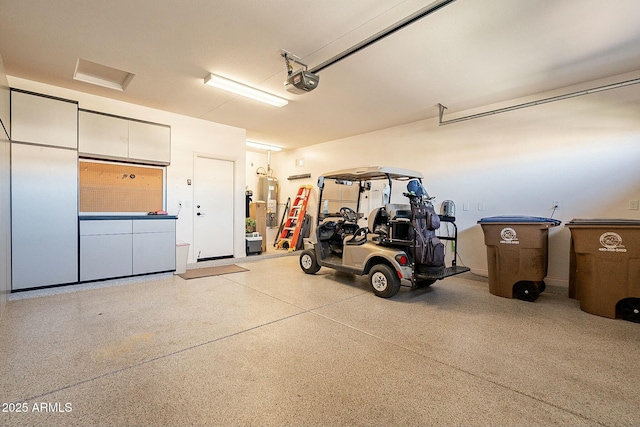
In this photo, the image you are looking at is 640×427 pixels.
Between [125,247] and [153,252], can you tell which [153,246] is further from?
[125,247]

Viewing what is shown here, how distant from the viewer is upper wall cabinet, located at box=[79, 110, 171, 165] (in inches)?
161

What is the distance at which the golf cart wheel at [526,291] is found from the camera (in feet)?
11.6

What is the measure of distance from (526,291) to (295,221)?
5.19 m

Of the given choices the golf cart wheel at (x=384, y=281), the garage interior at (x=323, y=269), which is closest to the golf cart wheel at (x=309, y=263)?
the garage interior at (x=323, y=269)

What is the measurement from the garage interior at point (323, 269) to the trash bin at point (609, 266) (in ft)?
0.68

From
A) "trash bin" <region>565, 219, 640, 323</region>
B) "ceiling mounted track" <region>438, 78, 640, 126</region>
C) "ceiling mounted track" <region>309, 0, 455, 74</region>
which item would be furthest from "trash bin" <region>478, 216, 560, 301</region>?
"ceiling mounted track" <region>309, 0, 455, 74</region>

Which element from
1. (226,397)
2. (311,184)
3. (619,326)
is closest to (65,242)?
(226,397)

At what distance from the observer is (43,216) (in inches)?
142

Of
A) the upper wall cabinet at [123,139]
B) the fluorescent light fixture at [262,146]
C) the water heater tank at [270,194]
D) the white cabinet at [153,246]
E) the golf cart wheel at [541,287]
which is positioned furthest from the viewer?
the water heater tank at [270,194]

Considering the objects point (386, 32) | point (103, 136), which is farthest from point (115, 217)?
→ point (386, 32)

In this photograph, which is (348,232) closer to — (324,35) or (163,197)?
(324,35)

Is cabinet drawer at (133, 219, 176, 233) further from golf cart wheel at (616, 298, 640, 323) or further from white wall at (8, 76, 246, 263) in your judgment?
golf cart wheel at (616, 298, 640, 323)

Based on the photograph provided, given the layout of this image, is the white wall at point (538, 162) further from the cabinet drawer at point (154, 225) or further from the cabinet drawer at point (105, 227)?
the cabinet drawer at point (105, 227)

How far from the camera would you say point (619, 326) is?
2.77 m
